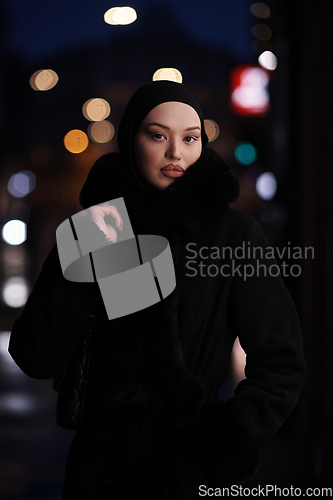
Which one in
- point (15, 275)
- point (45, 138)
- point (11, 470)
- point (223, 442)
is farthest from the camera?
point (45, 138)

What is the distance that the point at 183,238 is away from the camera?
1434 millimetres

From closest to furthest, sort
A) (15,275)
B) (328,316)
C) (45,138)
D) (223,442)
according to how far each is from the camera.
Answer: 1. (223,442)
2. (328,316)
3. (15,275)
4. (45,138)

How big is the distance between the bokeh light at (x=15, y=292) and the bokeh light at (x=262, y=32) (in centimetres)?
554

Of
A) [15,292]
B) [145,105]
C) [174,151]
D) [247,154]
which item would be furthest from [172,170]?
[247,154]

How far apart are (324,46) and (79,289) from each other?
254cm

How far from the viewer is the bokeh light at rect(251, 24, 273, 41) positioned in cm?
404

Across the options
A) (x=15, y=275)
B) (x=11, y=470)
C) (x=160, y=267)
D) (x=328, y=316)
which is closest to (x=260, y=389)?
(x=160, y=267)

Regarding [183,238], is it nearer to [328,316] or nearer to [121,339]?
[121,339]

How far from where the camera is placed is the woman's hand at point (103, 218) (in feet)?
4.45

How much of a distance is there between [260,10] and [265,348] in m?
3.41

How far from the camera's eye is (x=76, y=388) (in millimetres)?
1407

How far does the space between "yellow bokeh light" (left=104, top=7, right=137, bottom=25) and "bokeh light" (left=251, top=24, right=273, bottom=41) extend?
4.42 ft

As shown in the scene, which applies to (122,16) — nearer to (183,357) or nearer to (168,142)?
(168,142)

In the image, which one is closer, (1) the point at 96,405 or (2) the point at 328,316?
(1) the point at 96,405
